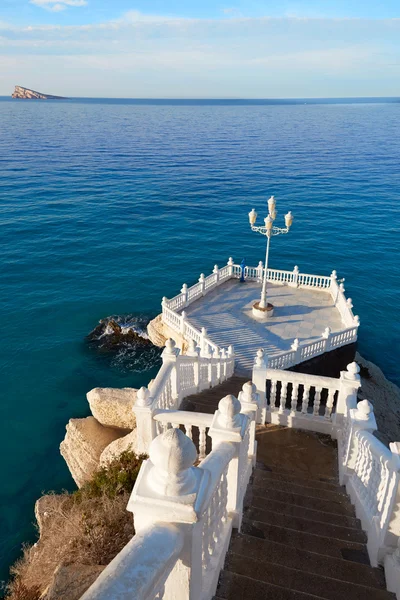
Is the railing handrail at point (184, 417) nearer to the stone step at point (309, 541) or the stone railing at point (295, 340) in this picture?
the stone step at point (309, 541)

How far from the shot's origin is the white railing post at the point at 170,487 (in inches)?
115

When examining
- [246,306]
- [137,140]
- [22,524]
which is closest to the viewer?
Answer: [22,524]

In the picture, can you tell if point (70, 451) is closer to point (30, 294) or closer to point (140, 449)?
point (140, 449)

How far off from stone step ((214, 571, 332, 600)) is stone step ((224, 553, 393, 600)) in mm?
106

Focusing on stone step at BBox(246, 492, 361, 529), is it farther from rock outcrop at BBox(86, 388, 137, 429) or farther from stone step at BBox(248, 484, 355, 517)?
rock outcrop at BBox(86, 388, 137, 429)

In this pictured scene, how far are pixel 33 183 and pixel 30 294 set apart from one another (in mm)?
28385

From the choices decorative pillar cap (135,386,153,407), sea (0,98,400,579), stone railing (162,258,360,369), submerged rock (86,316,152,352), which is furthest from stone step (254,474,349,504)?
submerged rock (86,316,152,352)

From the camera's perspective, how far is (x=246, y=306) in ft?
69.0

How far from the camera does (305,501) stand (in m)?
7.51

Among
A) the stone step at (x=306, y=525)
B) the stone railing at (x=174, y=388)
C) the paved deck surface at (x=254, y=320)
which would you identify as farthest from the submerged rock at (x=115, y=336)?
the stone step at (x=306, y=525)

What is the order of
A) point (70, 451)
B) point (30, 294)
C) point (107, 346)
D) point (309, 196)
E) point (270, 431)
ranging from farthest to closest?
point (309, 196) → point (30, 294) → point (107, 346) → point (70, 451) → point (270, 431)

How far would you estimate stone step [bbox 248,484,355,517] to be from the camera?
7.36 meters

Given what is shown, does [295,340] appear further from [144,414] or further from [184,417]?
[184,417]

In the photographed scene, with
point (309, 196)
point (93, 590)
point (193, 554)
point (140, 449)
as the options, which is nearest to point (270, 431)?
point (140, 449)
